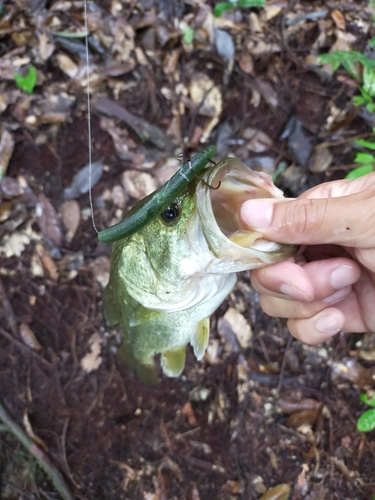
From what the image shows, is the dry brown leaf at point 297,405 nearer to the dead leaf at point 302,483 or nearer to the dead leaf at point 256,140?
the dead leaf at point 302,483

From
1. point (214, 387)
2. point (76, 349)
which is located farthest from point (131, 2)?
point (214, 387)

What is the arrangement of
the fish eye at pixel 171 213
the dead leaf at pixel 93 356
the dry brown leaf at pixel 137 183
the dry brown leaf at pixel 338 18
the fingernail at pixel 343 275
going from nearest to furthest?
1. the fish eye at pixel 171 213
2. the fingernail at pixel 343 275
3. the dead leaf at pixel 93 356
4. the dry brown leaf at pixel 137 183
5. the dry brown leaf at pixel 338 18

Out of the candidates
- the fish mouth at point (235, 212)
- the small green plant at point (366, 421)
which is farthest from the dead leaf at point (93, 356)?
the fish mouth at point (235, 212)

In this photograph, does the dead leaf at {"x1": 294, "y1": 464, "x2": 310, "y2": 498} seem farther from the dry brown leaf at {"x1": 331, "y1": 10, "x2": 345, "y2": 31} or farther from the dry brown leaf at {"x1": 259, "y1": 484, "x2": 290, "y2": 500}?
the dry brown leaf at {"x1": 331, "y1": 10, "x2": 345, "y2": 31}

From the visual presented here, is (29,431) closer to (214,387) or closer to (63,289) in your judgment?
(63,289)

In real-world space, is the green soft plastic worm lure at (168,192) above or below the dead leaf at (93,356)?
above

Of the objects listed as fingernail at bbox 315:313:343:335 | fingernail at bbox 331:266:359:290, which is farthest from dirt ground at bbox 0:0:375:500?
fingernail at bbox 331:266:359:290
